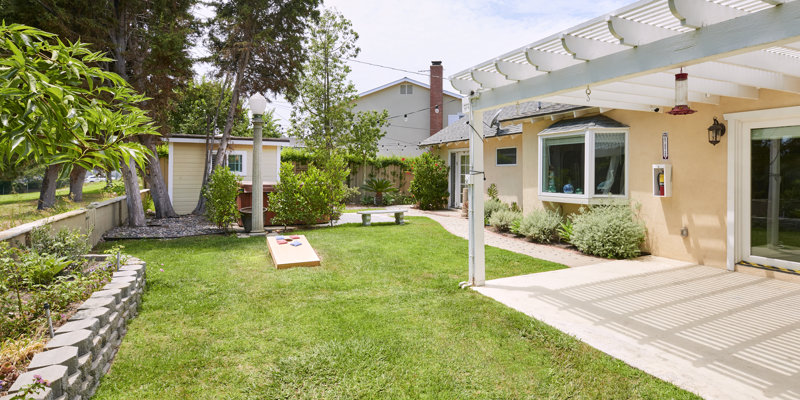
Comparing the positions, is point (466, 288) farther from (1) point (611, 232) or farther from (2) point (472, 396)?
(1) point (611, 232)

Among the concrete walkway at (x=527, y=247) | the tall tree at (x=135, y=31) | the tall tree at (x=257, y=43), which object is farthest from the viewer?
the tall tree at (x=257, y=43)

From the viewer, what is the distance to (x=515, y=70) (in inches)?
174

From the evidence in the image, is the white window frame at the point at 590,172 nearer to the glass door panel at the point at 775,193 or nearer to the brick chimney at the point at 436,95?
the glass door panel at the point at 775,193

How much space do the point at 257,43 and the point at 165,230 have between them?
5.79 meters

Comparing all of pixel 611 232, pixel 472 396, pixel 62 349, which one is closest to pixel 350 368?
pixel 472 396

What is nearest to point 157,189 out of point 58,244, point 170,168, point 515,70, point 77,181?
point 170,168

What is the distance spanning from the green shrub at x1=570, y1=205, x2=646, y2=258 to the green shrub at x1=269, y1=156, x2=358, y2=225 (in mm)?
5747

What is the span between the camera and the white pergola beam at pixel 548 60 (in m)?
3.97

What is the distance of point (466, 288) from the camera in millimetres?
5160

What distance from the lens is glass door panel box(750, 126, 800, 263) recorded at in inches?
223

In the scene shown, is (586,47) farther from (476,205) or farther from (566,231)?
(566,231)

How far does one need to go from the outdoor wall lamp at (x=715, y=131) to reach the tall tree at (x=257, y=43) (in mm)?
10544

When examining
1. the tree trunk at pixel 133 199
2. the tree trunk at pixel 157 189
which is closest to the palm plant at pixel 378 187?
the tree trunk at pixel 157 189

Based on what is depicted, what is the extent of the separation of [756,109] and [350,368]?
6478 millimetres
